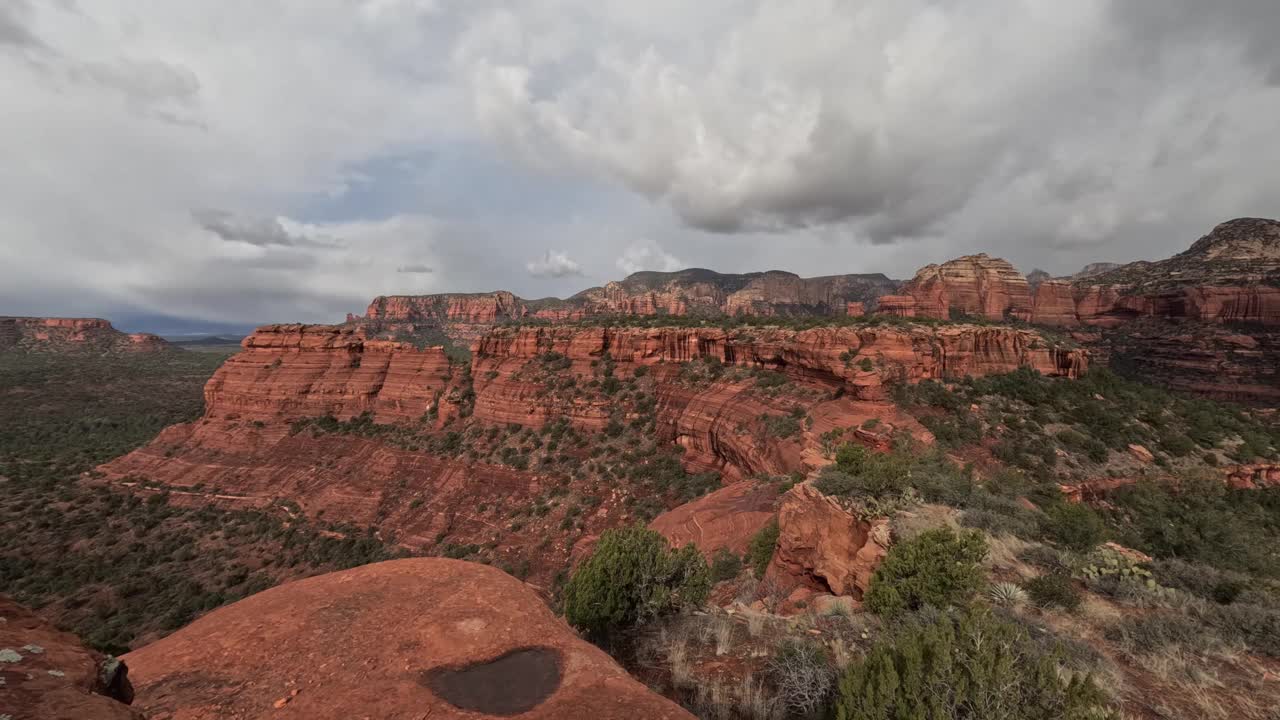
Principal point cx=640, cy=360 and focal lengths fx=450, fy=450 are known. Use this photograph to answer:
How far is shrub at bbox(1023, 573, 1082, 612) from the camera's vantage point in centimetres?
802

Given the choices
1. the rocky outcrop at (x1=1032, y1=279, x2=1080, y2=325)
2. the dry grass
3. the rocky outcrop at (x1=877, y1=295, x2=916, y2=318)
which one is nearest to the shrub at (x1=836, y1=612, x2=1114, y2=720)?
the dry grass

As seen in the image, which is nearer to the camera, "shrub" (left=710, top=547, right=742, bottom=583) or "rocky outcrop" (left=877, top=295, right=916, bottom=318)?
"shrub" (left=710, top=547, right=742, bottom=583)

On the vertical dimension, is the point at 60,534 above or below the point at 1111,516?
below

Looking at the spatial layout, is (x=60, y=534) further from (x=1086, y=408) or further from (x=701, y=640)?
(x=1086, y=408)

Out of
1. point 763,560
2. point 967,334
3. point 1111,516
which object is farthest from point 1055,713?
point 967,334

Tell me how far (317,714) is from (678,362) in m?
36.1

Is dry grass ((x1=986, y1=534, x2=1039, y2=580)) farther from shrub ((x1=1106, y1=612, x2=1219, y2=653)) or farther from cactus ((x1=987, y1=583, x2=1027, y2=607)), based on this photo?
shrub ((x1=1106, y1=612, x2=1219, y2=653))

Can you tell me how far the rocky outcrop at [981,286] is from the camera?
68.6m

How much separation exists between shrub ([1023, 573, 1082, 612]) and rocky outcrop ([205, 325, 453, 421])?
45897mm

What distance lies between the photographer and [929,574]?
8.11 meters

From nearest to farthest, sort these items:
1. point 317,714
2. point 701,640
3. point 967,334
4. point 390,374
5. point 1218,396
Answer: point 317,714 < point 701,640 < point 967,334 < point 1218,396 < point 390,374

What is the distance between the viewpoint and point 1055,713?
13.2 feet

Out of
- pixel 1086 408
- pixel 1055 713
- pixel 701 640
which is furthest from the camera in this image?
pixel 1086 408

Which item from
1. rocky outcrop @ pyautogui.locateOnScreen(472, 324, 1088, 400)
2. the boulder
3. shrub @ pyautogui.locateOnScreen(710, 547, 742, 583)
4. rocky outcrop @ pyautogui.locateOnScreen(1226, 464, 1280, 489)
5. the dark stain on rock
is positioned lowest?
shrub @ pyautogui.locateOnScreen(710, 547, 742, 583)
